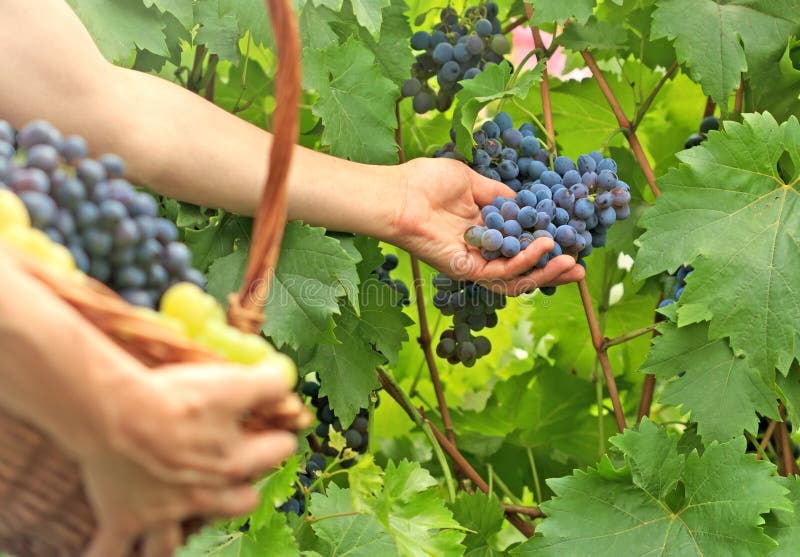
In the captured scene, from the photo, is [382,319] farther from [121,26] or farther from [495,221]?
[121,26]

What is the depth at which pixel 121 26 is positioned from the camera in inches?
50.1

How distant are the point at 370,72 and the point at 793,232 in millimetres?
665

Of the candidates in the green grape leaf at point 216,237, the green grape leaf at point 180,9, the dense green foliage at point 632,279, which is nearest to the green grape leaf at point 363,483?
the dense green foliage at point 632,279

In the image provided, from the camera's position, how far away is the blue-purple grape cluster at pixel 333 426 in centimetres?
158

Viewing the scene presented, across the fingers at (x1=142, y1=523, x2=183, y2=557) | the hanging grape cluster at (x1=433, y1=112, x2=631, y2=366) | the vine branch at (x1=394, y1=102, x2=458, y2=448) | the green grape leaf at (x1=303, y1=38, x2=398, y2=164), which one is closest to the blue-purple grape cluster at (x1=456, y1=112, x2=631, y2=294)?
the hanging grape cluster at (x1=433, y1=112, x2=631, y2=366)

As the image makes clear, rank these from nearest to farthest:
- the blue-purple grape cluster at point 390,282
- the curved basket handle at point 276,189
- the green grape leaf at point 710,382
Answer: the curved basket handle at point 276,189, the green grape leaf at point 710,382, the blue-purple grape cluster at point 390,282

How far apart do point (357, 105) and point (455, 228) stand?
240mm

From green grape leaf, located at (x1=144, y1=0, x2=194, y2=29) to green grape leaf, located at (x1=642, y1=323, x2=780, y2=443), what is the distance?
83cm

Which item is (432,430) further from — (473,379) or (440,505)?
(473,379)

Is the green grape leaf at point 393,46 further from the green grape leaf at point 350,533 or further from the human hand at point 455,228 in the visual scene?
the green grape leaf at point 350,533

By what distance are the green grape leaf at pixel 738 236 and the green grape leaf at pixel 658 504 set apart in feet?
0.54

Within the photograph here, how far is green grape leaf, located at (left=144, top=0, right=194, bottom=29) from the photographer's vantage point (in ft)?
4.18

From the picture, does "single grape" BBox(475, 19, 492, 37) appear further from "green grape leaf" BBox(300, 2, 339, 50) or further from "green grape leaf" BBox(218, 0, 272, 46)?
"green grape leaf" BBox(218, 0, 272, 46)

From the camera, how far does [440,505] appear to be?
1258mm
